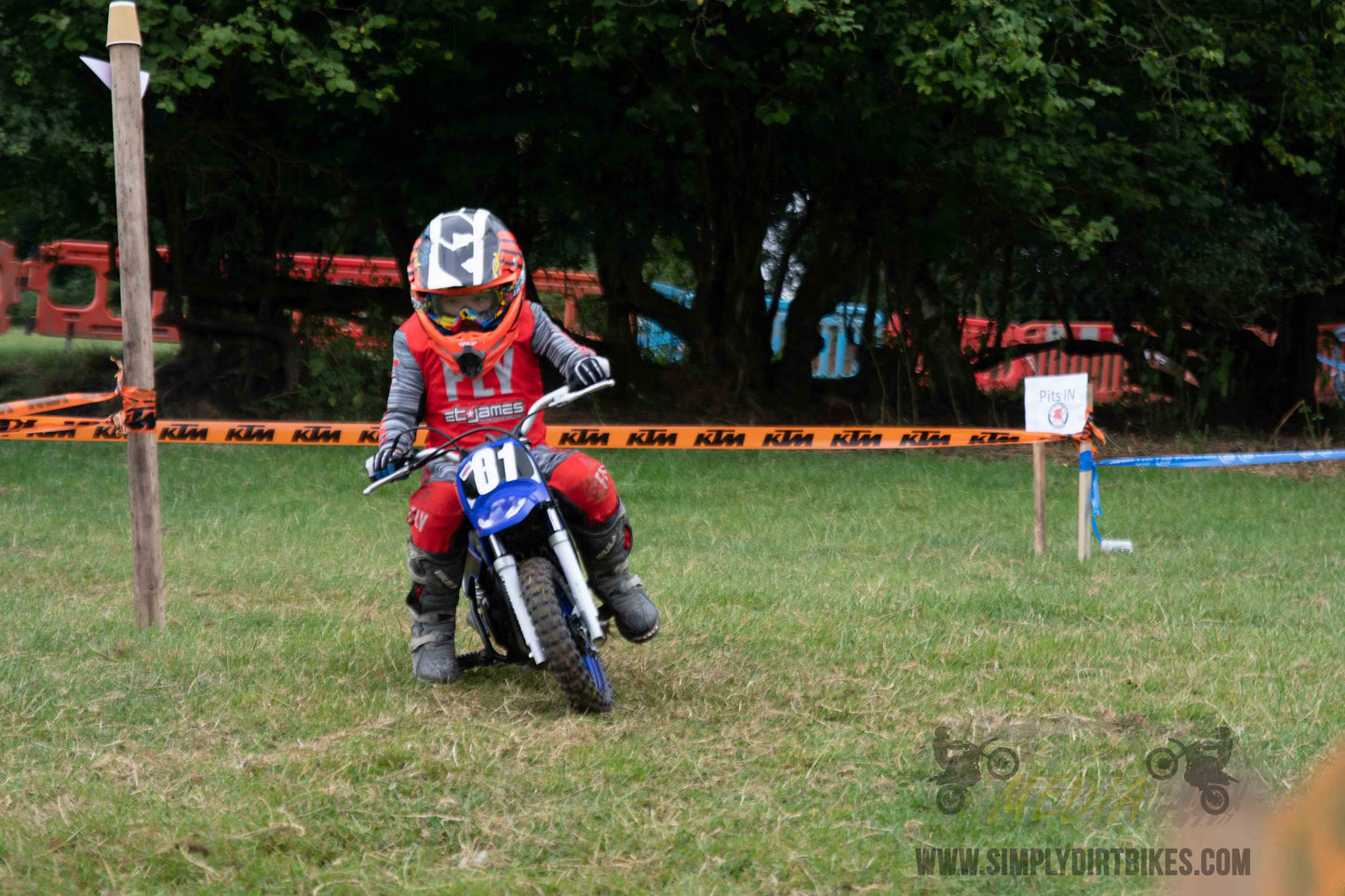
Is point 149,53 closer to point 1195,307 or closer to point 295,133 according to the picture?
point 295,133

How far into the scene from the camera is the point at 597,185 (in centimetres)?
1561

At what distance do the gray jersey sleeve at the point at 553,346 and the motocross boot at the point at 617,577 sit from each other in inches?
22.8

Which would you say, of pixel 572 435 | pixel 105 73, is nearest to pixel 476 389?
pixel 572 435

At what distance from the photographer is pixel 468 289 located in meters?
5.06

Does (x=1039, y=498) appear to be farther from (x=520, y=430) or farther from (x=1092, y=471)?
(x=520, y=430)

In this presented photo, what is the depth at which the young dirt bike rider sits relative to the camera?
5.08m

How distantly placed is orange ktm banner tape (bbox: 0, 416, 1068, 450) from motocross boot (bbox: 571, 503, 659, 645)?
1641 millimetres

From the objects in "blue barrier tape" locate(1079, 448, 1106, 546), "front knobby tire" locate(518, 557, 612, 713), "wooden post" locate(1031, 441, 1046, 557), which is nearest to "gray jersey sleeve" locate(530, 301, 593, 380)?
"front knobby tire" locate(518, 557, 612, 713)

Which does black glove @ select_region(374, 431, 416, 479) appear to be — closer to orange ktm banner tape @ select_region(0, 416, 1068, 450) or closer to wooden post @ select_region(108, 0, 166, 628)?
wooden post @ select_region(108, 0, 166, 628)

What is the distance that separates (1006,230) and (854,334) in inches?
121

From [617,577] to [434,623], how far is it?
2.54 feet

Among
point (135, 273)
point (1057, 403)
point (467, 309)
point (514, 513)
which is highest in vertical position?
point (135, 273)

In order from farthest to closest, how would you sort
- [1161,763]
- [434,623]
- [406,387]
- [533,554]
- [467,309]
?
[434,623]
[406,387]
[467,309]
[533,554]
[1161,763]

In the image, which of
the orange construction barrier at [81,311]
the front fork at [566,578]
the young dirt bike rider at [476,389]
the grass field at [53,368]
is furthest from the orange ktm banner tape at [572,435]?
the orange construction barrier at [81,311]
